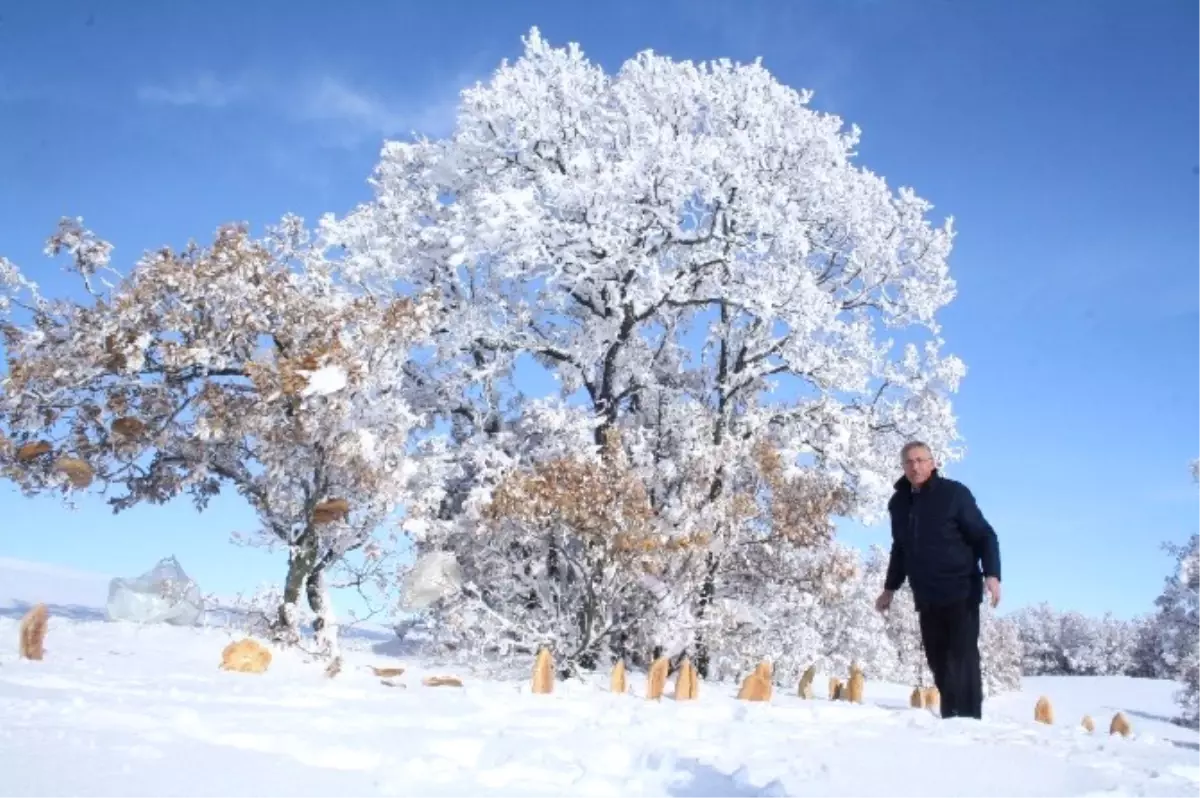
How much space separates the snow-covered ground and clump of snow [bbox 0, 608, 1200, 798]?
0.01 meters

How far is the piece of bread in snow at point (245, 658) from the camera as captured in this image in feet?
18.1

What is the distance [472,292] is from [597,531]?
6.81m

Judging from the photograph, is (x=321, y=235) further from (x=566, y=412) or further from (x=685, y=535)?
(x=685, y=535)

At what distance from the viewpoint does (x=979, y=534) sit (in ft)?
18.1

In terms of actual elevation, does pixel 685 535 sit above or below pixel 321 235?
below

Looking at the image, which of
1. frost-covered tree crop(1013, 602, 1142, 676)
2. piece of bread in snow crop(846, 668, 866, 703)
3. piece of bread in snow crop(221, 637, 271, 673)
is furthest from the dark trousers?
frost-covered tree crop(1013, 602, 1142, 676)

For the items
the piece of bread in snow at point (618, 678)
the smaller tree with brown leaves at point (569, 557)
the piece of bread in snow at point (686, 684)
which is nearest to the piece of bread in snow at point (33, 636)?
the piece of bread in snow at point (618, 678)

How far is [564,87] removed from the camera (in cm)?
1428

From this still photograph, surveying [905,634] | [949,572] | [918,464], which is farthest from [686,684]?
[905,634]

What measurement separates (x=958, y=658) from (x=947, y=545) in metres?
0.70

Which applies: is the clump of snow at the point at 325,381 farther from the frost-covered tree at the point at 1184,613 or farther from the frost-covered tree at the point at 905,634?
the frost-covered tree at the point at 905,634

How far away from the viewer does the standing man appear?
545cm

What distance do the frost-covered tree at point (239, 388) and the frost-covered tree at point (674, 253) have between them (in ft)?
9.69

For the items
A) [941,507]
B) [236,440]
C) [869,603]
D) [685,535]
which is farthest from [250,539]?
[869,603]
